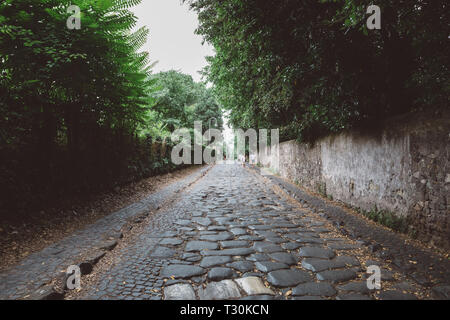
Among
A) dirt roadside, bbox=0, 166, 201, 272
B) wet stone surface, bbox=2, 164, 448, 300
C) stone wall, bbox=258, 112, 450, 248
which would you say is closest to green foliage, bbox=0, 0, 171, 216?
dirt roadside, bbox=0, 166, 201, 272

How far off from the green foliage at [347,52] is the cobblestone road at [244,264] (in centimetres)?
254

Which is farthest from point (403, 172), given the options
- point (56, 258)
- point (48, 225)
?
point (48, 225)

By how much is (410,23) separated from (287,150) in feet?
29.9

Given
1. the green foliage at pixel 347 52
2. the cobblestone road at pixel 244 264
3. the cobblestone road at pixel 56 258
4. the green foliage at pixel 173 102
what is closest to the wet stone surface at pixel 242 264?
the cobblestone road at pixel 244 264

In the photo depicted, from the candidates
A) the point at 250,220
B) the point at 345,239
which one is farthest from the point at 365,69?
the point at 250,220

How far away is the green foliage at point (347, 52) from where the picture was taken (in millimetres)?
3195

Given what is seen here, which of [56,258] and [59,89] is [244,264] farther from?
[59,89]

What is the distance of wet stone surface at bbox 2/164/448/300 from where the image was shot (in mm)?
2328

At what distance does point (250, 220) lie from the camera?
16.2ft

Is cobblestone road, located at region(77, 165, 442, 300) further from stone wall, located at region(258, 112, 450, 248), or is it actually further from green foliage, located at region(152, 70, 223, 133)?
green foliage, located at region(152, 70, 223, 133)

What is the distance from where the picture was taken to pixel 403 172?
412cm

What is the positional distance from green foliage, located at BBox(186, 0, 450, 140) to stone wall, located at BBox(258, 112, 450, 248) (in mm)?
424
